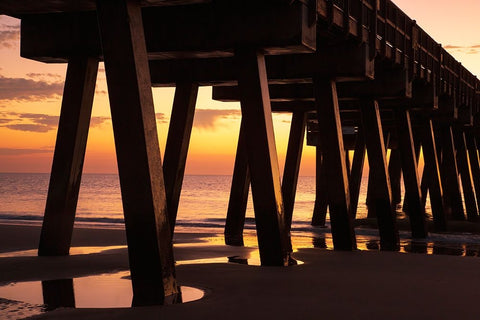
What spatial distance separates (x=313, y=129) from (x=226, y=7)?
65.4 ft

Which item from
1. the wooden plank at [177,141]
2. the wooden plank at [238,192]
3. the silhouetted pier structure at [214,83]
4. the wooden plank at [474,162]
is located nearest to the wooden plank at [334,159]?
the silhouetted pier structure at [214,83]

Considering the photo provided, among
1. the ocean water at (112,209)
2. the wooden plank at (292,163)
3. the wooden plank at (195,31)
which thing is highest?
the wooden plank at (195,31)

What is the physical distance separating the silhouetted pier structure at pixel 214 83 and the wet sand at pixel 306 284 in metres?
0.75

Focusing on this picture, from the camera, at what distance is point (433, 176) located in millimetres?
24156

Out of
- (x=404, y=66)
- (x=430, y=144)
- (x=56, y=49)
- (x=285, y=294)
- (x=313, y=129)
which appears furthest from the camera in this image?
(x=313, y=129)

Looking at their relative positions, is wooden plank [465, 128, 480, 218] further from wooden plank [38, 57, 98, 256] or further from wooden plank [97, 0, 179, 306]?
wooden plank [97, 0, 179, 306]

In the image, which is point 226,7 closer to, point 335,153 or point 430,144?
point 335,153

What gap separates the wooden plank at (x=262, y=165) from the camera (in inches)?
438

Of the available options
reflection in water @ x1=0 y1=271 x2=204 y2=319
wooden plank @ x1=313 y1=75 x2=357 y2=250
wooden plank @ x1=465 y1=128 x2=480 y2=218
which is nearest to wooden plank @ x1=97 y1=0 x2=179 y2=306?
reflection in water @ x1=0 y1=271 x2=204 y2=319

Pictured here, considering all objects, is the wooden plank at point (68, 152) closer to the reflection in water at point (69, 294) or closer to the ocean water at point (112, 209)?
the reflection in water at point (69, 294)

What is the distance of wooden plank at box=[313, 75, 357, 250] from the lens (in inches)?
564

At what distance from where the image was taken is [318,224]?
1076 inches

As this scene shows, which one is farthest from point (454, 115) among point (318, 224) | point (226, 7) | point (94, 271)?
point (94, 271)

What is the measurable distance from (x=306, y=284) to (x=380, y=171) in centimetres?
811
